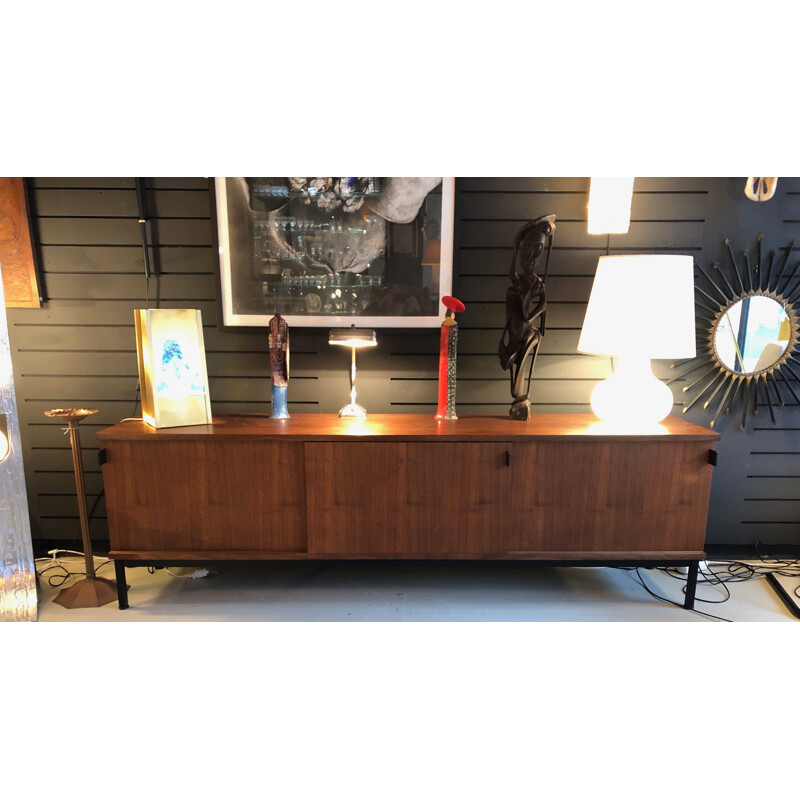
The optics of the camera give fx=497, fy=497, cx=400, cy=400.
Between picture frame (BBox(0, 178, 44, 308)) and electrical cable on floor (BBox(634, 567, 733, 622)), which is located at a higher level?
picture frame (BBox(0, 178, 44, 308))

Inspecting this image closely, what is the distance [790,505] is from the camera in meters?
2.66

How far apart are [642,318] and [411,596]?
1.59 meters

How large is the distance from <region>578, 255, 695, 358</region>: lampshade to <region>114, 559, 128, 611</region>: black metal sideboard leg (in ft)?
7.53

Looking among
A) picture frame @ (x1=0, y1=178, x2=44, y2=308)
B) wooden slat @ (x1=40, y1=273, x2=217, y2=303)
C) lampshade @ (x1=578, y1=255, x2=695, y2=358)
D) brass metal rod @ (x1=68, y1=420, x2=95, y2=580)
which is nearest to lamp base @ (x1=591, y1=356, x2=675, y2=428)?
lampshade @ (x1=578, y1=255, x2=695, y2=358)

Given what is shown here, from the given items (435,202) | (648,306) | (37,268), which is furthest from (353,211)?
(37,268)

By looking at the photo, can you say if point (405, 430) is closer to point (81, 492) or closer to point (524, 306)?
point (524, 306)

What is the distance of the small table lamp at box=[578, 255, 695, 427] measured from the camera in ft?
6.68

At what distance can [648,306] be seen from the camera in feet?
6.72

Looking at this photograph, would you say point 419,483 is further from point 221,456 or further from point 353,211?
point 353,211

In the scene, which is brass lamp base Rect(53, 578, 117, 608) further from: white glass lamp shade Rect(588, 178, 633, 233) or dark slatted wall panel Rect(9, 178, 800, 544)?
white glass lamp shade Rect(588, 178, 633, 233)

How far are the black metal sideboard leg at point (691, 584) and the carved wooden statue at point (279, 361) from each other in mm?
1947

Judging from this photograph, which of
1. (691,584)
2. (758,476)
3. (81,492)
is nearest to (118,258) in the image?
(81,492)

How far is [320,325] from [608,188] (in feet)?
4.93

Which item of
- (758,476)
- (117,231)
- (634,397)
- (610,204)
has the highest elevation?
(610,204)
